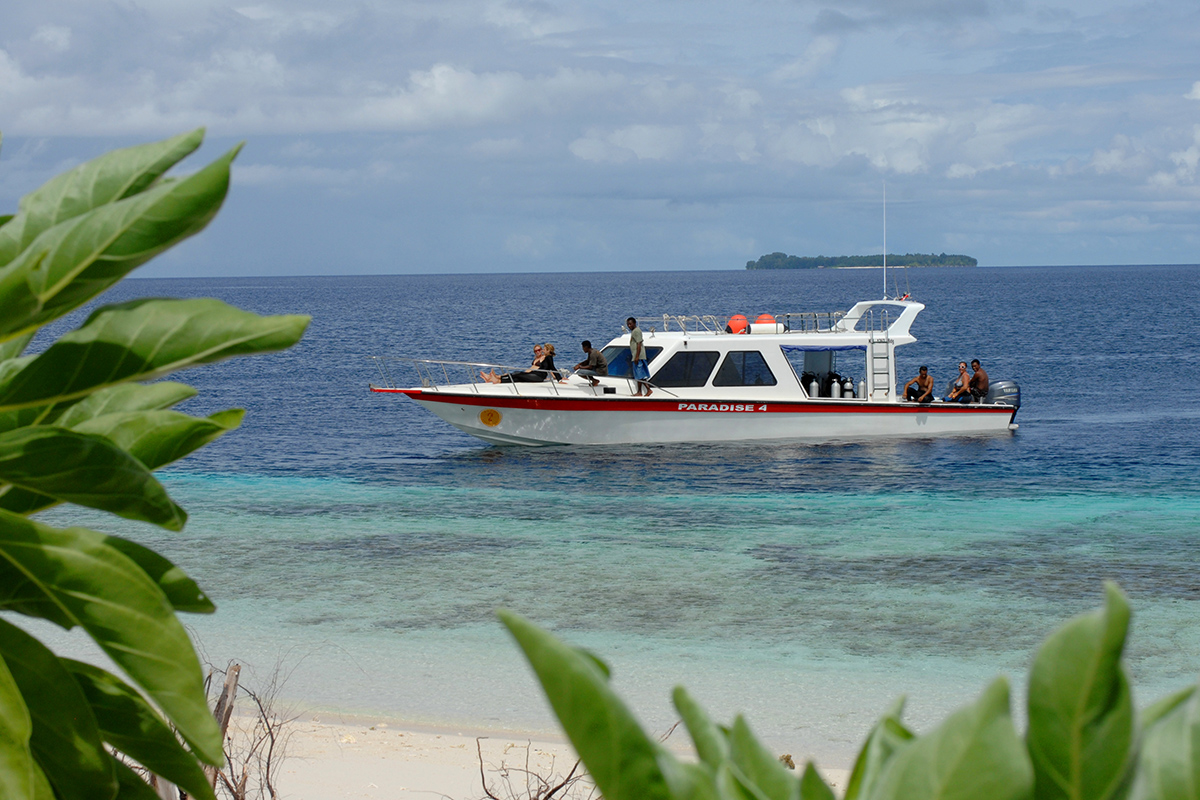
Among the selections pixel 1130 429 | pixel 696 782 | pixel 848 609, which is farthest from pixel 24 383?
pixel 1130 429

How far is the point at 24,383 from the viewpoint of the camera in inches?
43.4

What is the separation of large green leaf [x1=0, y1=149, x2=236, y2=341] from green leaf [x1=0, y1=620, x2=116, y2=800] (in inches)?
17.4

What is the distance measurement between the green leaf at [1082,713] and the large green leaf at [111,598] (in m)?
0.86

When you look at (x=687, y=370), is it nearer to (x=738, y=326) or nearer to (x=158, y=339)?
(x=738, y=326)

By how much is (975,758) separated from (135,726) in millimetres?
1159

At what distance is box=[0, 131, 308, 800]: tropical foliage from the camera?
1006mm

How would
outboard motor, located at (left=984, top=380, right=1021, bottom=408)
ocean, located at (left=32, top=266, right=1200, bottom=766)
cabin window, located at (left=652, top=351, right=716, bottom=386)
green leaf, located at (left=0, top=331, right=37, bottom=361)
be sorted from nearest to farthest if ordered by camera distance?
1. green leaf, located at (left=0, top=331, right=37, bottom=361)
2. ocean, located at (left=32, top=266, right=1200, bottom=766)
3. cabin window, located at (left=652, top=351, right=716, bottom=386)
4. outboard motor, located at (left=984, top=380, right=1021, bottom=408)

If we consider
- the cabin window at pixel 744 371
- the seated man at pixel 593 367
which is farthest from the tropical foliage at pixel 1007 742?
the cabin window at pixel 744 371

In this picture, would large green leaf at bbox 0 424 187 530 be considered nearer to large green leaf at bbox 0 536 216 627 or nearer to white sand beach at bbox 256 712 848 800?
large green leaf at bbox 0 536 216 627

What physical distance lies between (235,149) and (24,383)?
1.12 ft

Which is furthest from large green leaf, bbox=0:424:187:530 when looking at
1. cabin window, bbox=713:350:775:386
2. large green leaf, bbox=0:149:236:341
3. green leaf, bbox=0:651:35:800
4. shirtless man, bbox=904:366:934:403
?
shirtless man, bbox=904:366:934:403

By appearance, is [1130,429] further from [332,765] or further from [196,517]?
[332,765]

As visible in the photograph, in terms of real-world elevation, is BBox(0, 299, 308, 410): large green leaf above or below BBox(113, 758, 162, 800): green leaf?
above

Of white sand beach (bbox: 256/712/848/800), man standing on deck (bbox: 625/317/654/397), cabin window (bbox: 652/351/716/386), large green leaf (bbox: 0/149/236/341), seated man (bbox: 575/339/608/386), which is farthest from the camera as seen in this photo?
cabin window (bbox: 652/351/716/386)
